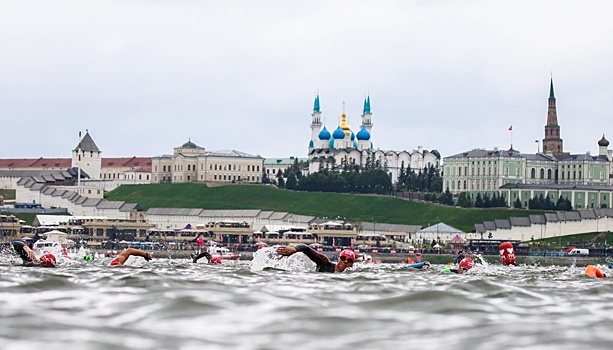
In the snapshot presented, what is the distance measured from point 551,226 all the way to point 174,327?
16921 cm

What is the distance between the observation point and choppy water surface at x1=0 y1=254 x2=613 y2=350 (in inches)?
577

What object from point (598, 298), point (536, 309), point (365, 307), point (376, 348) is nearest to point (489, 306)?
point (536, 309)

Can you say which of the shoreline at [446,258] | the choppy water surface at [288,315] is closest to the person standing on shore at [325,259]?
the choppy water surface at [288,315]

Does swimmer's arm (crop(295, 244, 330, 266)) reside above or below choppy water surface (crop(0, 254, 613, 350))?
above

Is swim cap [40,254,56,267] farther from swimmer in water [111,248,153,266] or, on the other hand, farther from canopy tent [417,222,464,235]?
canopy tent [417,222,464,235]

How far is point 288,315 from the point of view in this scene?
55.5 ft

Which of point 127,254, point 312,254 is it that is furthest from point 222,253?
point 312,254

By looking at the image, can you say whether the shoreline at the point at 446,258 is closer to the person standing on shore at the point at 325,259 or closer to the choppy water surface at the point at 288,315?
the person standing on shore at the point at 325,259

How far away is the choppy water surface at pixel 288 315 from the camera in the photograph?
14.7m

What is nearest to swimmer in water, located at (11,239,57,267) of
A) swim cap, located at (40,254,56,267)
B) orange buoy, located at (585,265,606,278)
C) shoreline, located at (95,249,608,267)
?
swim cap, located at (40,254,56,267)

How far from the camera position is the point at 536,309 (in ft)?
62.3

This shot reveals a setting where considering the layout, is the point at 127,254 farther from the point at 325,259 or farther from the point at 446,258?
the point at 446,258

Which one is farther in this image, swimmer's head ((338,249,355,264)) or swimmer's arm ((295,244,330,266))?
swimmer's head ((338,249,355,264))

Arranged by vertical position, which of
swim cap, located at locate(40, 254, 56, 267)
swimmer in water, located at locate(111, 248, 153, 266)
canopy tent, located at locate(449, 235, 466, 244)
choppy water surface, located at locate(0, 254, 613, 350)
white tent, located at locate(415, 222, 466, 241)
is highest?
white tent, located at locate(415, 222, 466, 241)
